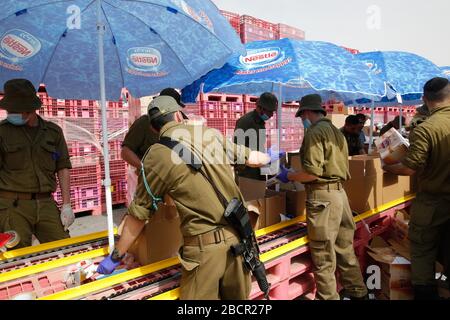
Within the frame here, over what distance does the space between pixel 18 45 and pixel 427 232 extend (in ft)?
13.8

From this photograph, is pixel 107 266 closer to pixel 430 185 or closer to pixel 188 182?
pixel 188 182

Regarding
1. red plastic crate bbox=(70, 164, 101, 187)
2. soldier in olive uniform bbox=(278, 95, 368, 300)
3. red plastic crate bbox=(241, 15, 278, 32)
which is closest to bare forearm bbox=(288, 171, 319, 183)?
soldier in olive uniform bbox=(278, 95, 368, 300)

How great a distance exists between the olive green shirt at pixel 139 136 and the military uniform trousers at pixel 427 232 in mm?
2781

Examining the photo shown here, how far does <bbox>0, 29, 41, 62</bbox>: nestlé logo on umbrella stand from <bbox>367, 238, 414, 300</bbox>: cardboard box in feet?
13.9

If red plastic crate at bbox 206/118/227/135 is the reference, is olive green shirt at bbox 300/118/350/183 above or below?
below

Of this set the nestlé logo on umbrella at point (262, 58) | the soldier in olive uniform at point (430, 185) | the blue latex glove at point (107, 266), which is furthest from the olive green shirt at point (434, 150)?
the blue latex glove at point (107, 266)

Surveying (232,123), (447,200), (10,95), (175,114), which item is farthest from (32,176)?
(232,123)

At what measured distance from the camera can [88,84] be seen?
3.71 metres

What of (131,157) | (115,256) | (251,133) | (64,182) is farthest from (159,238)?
(251,133)

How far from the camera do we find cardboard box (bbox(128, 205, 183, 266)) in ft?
7.66

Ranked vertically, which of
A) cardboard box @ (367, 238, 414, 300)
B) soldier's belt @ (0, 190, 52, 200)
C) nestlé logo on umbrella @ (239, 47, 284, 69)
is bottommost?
cardboard box @ (367, 238, 414, 300)

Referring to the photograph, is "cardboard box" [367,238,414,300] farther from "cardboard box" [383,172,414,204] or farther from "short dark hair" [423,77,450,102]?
"short dark hair" [423,77,450,102]

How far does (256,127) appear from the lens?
14.8 ft
